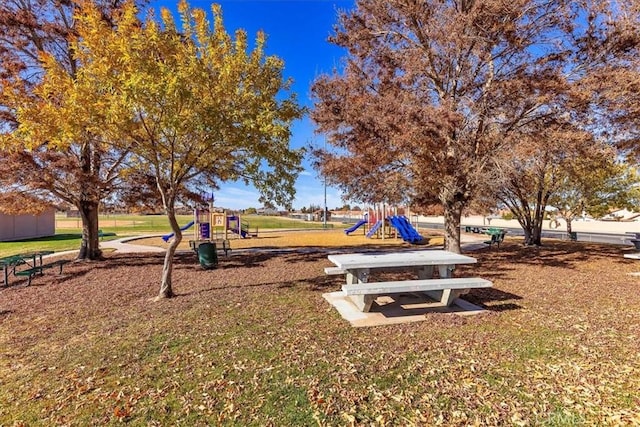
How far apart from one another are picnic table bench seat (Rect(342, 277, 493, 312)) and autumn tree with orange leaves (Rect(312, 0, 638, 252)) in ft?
12.2

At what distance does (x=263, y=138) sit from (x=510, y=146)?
6.15 meters

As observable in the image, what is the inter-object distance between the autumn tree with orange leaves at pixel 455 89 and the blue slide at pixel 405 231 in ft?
33.2

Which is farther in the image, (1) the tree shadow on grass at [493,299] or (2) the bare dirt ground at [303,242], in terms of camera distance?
(2) the bare dirt ground at [303,242]

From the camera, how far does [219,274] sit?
10141 millimetres

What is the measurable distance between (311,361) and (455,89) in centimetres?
904

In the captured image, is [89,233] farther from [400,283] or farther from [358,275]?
[400,283]

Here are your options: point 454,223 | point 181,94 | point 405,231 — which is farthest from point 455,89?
point 405,231

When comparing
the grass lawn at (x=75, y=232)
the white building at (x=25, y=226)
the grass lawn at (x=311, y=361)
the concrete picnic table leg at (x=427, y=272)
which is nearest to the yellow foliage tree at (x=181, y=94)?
the grass lawn at (x=311, y=361)

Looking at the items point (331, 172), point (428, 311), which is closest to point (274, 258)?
point (331, 172)

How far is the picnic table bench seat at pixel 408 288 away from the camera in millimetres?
5496

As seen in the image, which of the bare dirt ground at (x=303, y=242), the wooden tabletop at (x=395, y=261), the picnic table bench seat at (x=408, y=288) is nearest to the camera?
the picnic table bench seat at (x=408, y=288)

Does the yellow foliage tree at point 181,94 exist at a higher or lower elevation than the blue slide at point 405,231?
higher

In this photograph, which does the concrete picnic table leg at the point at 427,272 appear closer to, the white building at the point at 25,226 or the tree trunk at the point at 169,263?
the tree trunk at the point at 169,263

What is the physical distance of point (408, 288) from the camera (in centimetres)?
566
